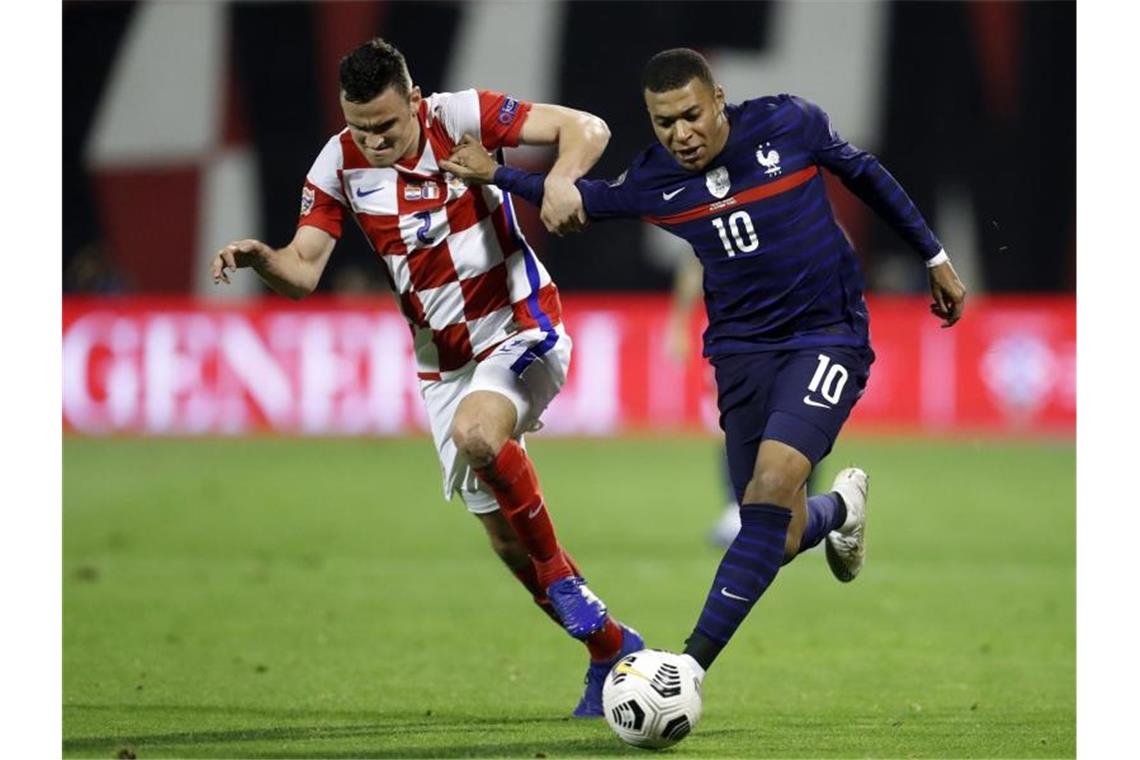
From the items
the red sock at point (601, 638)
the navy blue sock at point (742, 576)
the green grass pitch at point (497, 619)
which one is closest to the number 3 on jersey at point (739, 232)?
the navy blue sock at point (742, 576)

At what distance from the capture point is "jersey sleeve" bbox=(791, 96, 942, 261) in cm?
565

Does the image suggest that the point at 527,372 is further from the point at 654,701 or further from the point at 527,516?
the point at 654,701

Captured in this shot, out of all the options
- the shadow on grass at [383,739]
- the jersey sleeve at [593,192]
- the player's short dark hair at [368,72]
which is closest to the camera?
the shadow on grass at [383,739]

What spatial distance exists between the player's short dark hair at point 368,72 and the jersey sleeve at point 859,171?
126 centimetres

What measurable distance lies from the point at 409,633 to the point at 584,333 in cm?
993

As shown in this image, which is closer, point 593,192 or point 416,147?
point 593,192

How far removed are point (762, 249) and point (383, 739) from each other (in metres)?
1.86

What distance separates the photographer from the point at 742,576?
5.35 metres

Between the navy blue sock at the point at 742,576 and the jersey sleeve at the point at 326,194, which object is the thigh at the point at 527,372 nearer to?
the jersey sleeve at the point at 326,194

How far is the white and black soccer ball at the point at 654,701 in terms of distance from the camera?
16.6 feet

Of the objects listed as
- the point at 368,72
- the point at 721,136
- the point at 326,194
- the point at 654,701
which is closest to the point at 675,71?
the point at 721,136

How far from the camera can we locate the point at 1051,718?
19.6 ft

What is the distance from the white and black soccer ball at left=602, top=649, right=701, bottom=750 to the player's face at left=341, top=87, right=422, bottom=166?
1876 mm
